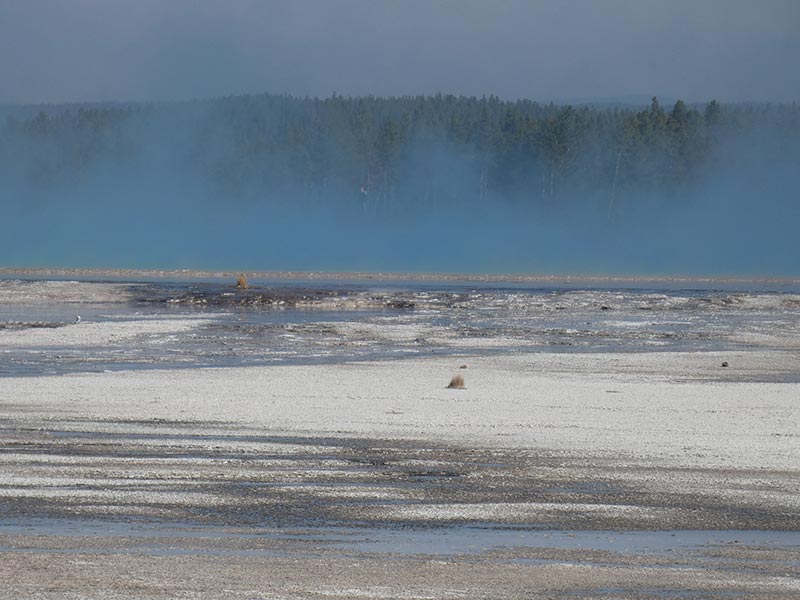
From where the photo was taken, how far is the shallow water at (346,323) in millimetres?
33438

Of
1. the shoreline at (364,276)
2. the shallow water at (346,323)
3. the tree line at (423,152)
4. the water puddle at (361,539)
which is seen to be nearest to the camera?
the water puddle at (361,539)

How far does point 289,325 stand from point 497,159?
119034 millimetres

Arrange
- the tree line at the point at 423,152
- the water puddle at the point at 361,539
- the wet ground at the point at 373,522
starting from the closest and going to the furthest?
the wet ground at the point at 373,522
the water puddle at the point at 361,539
the tree line at the point at 423,152

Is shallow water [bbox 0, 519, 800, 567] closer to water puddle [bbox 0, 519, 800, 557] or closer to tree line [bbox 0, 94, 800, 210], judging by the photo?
water puddle [bbox 0, 519, 800, 557]

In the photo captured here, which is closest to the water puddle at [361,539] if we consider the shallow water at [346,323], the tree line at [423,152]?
the shallow water at [346,323]

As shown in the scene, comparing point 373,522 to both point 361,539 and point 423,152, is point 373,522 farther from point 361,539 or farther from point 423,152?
point 423,152

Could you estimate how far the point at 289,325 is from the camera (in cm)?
4488

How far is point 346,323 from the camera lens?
4650 cm

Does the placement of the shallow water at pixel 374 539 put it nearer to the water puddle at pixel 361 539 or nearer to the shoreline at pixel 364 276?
the water puddle at pixel 361 539

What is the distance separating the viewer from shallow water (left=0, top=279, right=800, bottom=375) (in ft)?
110

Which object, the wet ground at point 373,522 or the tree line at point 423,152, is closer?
the wet ground at point 373,522

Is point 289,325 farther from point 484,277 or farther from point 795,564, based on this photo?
point 484,277

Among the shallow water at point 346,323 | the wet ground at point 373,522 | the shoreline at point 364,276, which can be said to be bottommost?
the shoreline at point 364,276

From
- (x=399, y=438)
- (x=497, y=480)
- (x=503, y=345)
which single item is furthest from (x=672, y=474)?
(x=503, y=345)
